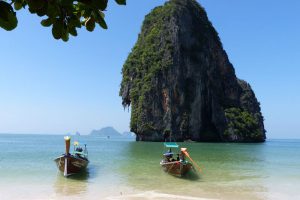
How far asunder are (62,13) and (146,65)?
61.7 m

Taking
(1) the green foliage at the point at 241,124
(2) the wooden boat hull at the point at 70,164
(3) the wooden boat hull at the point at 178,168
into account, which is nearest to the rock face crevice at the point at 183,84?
(1) the green foliage at the point at 241,124

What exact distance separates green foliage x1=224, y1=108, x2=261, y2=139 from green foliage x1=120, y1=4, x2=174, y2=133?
1621 centimetres

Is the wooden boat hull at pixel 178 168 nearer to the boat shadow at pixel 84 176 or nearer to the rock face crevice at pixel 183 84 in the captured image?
the boat shadow at pixel 84 176

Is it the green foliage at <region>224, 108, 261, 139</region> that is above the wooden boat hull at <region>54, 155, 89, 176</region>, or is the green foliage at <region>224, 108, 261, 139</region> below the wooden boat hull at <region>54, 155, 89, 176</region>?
above

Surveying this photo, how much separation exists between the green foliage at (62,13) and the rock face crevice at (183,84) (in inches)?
2259

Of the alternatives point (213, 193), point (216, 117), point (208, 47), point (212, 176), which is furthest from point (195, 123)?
point (213, 193)

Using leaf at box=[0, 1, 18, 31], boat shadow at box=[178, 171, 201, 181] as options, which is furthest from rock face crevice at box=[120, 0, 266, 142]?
leaf at box=[0, 1, 18, 31]

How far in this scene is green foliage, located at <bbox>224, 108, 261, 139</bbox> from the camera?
218 ft

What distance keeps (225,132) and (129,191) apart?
178ft

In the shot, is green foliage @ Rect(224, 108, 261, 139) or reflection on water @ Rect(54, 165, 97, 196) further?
green foliage @ Rect(224, 108, 261, 139)

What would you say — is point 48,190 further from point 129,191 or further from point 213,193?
point 213,193

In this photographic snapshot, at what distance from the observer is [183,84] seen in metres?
62.4

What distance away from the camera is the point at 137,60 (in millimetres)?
64938

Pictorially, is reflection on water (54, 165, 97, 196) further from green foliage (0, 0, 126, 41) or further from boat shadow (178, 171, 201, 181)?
green foliage (0, 0, 126, 41)
